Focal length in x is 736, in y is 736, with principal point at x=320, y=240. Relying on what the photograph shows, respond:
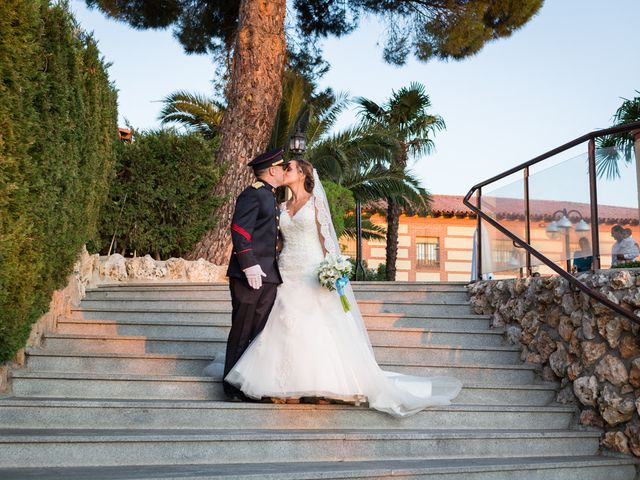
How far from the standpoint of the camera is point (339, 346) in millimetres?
4992

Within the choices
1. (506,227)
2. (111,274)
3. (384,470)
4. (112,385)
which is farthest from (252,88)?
(384,470)

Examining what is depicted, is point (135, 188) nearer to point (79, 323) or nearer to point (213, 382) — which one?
point (79, 323)

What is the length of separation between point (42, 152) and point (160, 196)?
518 cm

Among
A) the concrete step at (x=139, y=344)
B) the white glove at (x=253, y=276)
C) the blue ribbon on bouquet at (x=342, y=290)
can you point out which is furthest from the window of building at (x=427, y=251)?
the white glove at (x=253, y=276)

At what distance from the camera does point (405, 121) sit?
2019 centimetres

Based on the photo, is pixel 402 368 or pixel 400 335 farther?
pixel 400 335

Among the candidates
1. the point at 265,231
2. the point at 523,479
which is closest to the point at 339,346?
the point at 265,231

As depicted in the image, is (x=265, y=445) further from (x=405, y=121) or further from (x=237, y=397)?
(x=405, y=121)

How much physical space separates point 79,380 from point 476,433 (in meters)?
2.81

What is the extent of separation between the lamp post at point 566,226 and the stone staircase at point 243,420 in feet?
3.49

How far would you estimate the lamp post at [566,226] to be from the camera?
5965mm

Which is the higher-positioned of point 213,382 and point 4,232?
point 4,232

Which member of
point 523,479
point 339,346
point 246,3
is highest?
point 246,3

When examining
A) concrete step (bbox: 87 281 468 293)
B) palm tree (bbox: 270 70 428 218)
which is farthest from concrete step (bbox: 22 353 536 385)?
palm tree (bbox: 270 70 428 218)
